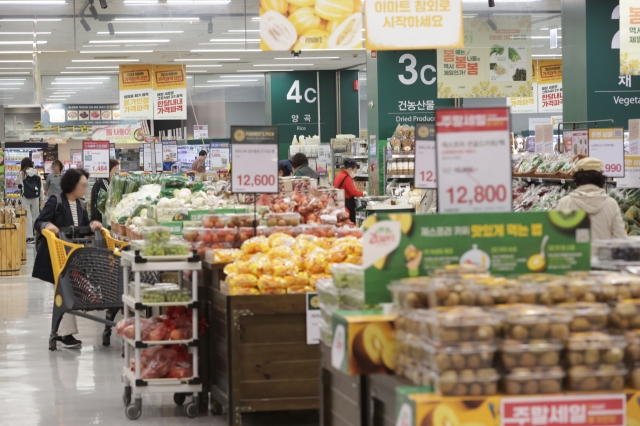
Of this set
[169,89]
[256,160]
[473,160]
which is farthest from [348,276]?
[169,89]

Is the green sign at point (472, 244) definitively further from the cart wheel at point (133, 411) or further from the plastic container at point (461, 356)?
the cart wheel at point (133, 411)

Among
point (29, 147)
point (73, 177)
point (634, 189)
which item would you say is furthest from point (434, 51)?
point (29, 147)

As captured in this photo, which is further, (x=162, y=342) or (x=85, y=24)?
(x=85, y=24)

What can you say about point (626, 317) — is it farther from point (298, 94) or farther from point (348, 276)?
point (298, 94)

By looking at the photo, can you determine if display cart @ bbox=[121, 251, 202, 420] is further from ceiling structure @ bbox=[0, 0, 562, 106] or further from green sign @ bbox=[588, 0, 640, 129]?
ceiling structure @ bbox=[0, 0, 562, 106]

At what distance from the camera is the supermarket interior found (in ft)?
8.94

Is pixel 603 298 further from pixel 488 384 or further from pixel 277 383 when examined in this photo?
pixel 277 383

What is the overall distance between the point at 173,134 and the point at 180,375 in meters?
24.9

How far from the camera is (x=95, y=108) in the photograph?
1079 inches

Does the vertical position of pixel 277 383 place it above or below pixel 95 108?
below

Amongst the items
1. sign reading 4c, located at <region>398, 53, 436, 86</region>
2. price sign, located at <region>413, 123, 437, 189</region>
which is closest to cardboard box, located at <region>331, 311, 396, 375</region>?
price sign, located at <region>413, 123, 437, 189</region>

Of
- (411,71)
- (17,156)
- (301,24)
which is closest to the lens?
(301,24)

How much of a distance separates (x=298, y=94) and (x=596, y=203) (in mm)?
16917

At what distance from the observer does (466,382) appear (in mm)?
2621
